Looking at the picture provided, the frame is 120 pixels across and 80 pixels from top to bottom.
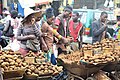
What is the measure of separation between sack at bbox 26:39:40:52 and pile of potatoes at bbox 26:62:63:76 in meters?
1.05

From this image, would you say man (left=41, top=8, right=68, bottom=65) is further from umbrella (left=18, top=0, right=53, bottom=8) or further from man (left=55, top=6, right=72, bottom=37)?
man (left=55, top=6, right=72, bottom=37)

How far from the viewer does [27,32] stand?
5969mm

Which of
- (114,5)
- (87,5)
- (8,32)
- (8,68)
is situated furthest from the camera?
(87,5)

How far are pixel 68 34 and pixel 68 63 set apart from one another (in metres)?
2.77

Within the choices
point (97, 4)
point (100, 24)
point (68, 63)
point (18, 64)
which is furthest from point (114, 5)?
point (18, 64)

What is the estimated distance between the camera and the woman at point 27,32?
19.5 ft

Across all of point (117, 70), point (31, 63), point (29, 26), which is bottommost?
point (117, 70)

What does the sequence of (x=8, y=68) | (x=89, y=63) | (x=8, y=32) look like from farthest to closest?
(x=8, y=32)
(x=89, y=63)
(x=8, y=68)

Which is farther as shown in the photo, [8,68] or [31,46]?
[31,46]

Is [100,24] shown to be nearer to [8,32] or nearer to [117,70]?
[117,70]

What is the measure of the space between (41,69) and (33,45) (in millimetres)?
1276

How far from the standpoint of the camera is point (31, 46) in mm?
6031

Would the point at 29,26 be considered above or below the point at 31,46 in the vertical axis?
above

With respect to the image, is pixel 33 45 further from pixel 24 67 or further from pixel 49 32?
pixel 24 67
